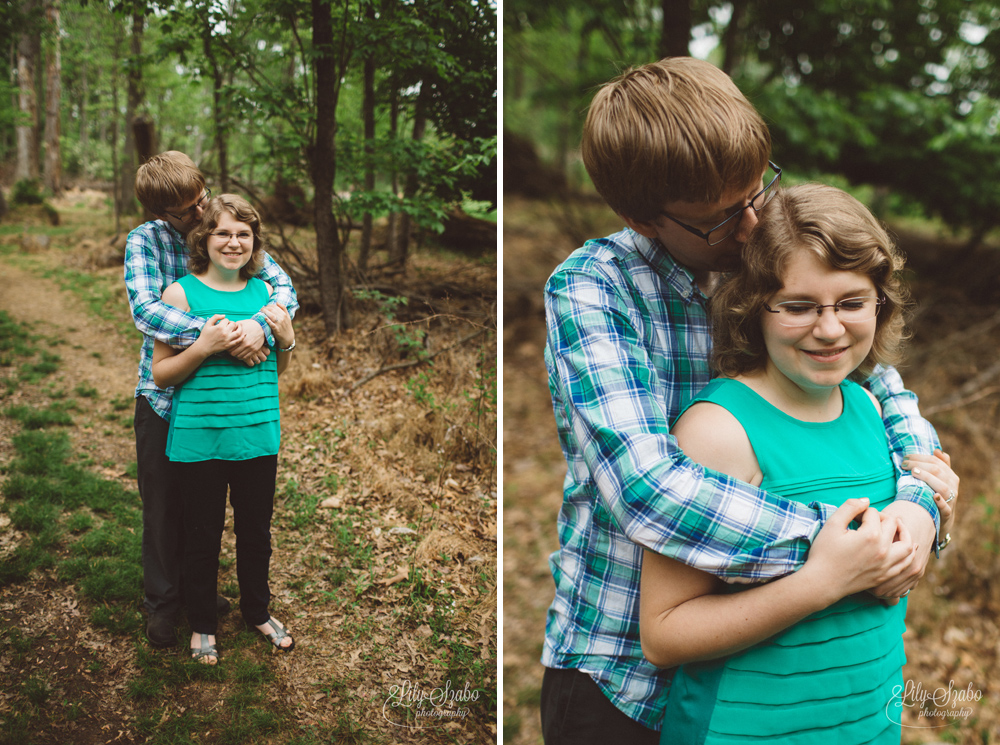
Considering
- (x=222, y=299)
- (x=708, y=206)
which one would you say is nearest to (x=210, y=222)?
(x=222, y=299)

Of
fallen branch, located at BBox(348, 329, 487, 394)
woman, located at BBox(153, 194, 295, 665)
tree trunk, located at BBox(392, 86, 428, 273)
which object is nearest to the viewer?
woman, located at BBox(153, 194, 295, 665)

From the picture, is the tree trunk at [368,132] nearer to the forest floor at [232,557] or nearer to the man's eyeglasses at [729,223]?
the forest floor at [232,557]

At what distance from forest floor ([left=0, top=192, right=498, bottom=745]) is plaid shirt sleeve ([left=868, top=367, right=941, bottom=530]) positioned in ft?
5.22

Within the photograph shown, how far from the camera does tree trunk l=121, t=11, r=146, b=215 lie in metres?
2.12

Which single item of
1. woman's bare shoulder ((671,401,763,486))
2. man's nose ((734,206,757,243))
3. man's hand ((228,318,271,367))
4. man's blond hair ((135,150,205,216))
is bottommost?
woman's bare shoulder ((671,401,763,486))

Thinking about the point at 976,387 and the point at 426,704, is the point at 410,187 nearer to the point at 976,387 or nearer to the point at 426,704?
the point at 426,704

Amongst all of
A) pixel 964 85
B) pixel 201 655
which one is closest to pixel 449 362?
pixel 201 655

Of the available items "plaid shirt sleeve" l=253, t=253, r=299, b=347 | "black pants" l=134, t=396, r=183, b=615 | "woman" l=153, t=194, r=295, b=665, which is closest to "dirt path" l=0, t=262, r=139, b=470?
"black pants" l=134, t=396, r=183, b=615

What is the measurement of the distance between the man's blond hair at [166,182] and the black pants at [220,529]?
0.94m

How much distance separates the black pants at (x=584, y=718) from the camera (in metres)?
1.31

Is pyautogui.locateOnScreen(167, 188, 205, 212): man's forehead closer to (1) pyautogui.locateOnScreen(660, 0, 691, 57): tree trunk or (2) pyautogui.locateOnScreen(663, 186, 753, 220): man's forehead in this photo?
(2) pyautogui.locateOnScreen(663, 186, 753, 220): man's forehead

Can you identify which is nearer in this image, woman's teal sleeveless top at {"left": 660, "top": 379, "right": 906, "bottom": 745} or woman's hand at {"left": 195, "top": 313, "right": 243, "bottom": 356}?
woman's teal sleeveless top at {"left": 660, "top": 379, "right": 906, "bottom": 745}

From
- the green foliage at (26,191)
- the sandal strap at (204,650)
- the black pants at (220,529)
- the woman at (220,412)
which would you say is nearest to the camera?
the sandal strap at (204,650)

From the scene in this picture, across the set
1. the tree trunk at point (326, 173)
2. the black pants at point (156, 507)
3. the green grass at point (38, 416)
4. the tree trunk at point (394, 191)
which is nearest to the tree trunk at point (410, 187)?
the tree trunk at point (394, 191)
